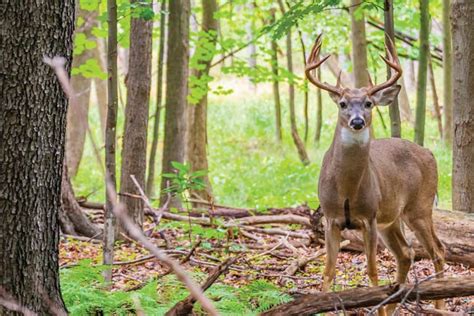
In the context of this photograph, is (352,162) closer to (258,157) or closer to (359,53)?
(359,53)

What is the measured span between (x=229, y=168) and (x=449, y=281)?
552 inches

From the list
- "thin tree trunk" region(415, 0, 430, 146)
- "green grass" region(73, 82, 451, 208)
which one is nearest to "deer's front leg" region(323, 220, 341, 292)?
"thin tree trunk" region(415, 0, 430, 146)

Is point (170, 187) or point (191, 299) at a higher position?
point (170, 187)

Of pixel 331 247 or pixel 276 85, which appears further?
pixel 276 85

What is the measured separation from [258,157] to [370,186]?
12.6 metres

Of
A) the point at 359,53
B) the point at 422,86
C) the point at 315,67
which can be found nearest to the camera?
the point at 315,67

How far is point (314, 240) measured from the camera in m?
8.00

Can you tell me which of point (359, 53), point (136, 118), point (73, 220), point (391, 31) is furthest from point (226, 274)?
point (359, 53)

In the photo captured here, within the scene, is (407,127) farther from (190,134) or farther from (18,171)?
(18,171)

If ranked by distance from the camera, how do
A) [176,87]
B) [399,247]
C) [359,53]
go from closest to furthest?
[399,247]
[176,87]
[359,53]

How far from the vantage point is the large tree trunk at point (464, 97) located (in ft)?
24.6

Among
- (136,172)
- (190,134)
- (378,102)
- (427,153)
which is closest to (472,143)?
(427,153)

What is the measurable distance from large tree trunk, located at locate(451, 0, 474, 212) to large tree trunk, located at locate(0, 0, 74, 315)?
460 cm

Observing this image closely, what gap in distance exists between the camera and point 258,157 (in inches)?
731
